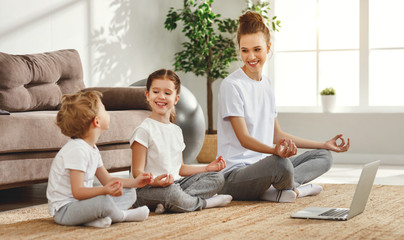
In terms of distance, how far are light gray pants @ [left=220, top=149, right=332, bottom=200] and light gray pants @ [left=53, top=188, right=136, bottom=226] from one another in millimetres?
667

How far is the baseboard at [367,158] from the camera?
16.6 ft

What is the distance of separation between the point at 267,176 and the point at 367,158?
2.90 metres

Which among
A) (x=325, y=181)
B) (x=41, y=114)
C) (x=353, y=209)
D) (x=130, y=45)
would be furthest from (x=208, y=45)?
(x=353, y=209)

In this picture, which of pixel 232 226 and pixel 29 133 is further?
pixel 29 133

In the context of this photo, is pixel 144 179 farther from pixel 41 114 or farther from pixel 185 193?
pixel 41 114

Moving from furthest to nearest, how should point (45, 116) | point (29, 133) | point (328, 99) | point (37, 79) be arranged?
point (328, 99) < point (37, 79) < point (45, 116) < point (29, 133)

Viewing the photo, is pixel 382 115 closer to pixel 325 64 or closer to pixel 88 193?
pixel 325 64

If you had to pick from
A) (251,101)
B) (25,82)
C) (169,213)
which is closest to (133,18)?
(25,82)

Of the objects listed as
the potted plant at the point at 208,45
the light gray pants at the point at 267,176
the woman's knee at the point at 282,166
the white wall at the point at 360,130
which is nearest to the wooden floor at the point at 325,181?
the white wall at the point at 360,130

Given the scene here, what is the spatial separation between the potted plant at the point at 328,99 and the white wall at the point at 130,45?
7 centimetres

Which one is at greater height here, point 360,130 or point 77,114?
point 77,114

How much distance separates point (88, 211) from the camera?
2.02 m

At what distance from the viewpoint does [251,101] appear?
8.81 feet

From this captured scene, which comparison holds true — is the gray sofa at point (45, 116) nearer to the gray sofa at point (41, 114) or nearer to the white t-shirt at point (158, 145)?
the gray sofa at point (41, 114)
